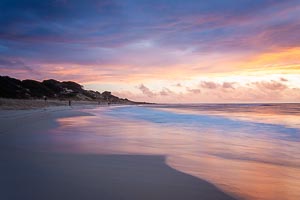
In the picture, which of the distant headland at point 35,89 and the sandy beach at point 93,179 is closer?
the sandy beach at point 93,179

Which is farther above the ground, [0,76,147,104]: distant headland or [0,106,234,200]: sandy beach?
[0,76,147,104]: distant headland

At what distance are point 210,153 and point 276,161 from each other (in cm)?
175

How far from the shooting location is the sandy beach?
425cm

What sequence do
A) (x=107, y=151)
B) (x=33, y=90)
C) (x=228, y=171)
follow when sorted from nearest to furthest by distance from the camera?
(x=228, y=171) < (x=107, y=151) < (x=33, y=90)

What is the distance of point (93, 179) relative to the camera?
498cm

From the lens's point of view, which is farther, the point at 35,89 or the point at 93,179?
the point at 35,89

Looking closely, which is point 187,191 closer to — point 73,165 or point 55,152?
point 73,165

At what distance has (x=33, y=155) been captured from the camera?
703 centimetres

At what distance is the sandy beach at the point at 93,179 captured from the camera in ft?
13.9

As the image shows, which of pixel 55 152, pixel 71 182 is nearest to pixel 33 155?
pixel 55 152

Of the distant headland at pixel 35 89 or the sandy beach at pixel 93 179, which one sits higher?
the distant headland at pixel 35 89

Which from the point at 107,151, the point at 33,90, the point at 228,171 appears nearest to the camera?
the point at 228,171

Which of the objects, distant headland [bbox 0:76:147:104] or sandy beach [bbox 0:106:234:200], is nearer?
sandy beach [bbox 0:106:234:200]

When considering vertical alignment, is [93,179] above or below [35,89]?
below
